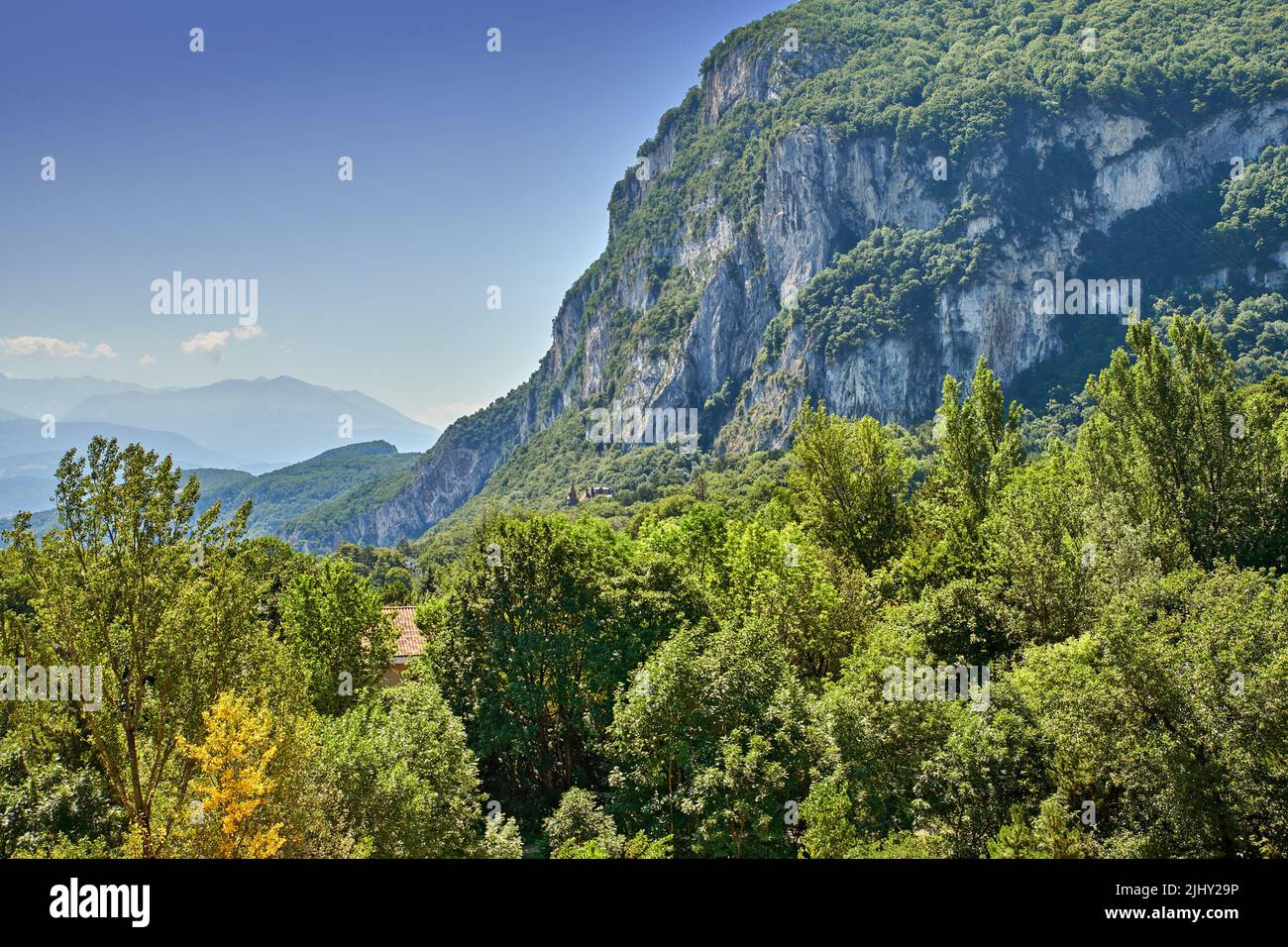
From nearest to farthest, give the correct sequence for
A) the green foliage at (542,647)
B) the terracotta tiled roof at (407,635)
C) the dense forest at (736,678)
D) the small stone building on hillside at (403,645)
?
the dense forest at (736,678)
the green foliage at (542,647)
the small stone building on hillside at (403,645)
the terracotta tiled roof at (407,635)

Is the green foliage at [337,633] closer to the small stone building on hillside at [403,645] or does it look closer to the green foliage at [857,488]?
the small stone building on hillside at [403,645]

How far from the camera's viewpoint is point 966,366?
652ft

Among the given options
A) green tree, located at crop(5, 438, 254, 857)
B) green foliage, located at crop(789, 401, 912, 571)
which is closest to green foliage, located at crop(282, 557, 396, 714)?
green tree, located at crop(5, 438, 254, 857)

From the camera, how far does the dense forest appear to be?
546 inches

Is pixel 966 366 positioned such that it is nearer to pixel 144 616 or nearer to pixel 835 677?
pixel 835 677

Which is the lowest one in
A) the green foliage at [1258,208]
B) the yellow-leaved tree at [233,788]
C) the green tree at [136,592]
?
the yellow-leaved tree at [233,788]

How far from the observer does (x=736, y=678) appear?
20641mm

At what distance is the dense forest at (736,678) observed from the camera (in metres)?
13.9

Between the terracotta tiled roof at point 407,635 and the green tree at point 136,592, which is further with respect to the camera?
the terracotta tiled roof at point 407,635

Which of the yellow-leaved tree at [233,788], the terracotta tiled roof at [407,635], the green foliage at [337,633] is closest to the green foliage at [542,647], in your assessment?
the green foliage at [337,633]

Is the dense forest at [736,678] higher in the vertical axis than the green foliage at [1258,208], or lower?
lower
